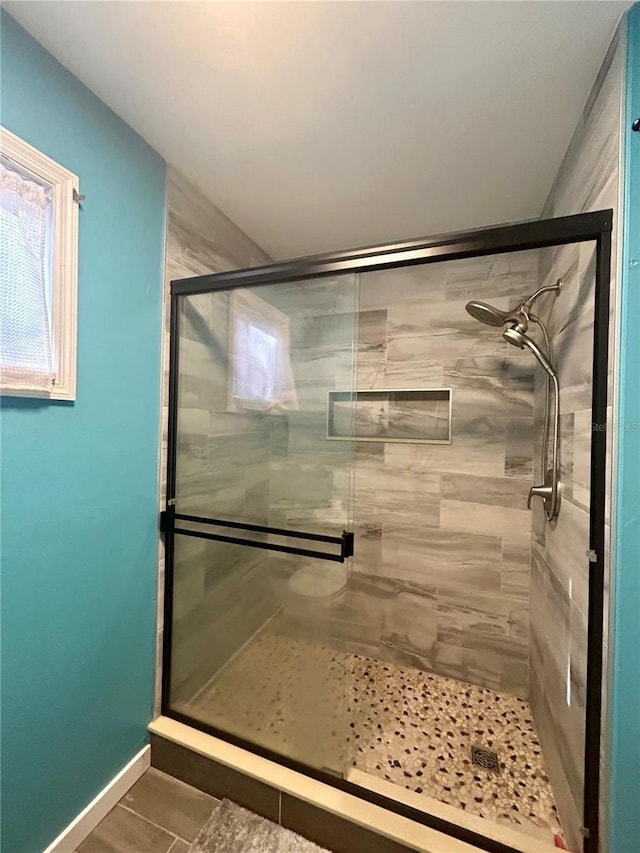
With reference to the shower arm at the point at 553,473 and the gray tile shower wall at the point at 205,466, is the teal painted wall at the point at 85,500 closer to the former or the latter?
the gray tile shower wall at the point at 205,466

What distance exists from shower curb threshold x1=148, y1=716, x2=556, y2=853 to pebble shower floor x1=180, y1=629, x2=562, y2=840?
2.5 inches

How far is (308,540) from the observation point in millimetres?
1222

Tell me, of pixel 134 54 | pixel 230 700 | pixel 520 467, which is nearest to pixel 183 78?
pixel 134 54

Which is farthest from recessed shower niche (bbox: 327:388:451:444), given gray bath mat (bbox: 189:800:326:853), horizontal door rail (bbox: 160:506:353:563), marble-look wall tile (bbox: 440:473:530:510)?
gray bath mat (bbox: 189:800:326:853)

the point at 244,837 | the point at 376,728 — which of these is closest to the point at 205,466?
the point at 244,837

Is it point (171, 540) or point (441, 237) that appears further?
→ point (171, 540)

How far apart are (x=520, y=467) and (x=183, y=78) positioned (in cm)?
192

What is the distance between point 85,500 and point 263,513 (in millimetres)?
618

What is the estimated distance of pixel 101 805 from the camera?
1.06m

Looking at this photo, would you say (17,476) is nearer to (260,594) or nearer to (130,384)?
(130,384)

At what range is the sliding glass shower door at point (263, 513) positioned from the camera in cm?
121

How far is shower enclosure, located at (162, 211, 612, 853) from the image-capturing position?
1015 mm

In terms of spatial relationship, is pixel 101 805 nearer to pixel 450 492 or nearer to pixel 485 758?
pixel 485 758

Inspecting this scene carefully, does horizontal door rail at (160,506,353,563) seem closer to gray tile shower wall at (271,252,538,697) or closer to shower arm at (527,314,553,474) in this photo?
gray tile shower wall at (271,252,538,697)
